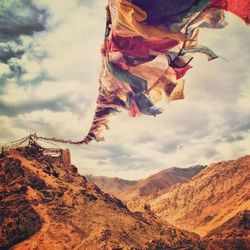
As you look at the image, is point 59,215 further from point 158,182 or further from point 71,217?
point 158,182

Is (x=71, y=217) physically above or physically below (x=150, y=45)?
below

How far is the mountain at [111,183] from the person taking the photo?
11680cm

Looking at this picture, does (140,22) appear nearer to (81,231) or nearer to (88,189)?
(81,231)

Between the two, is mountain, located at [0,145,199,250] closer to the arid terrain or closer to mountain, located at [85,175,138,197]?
the arid terrain

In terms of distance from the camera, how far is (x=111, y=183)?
4926 inches

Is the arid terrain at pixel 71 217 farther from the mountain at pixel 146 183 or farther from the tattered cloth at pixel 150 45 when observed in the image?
the mountain at pixel 146 183

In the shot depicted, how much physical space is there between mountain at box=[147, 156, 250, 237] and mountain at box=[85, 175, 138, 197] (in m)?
47.4

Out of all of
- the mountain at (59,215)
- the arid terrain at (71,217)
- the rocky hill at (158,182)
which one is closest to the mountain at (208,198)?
the arid terrain at (71,217)

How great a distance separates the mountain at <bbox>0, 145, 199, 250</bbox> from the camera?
24.1 m

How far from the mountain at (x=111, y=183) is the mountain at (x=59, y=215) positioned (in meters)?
79.0

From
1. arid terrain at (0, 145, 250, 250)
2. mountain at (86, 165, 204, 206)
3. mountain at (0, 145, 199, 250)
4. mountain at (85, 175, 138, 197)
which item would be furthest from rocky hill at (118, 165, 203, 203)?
mountain at (0, 145, 199, 250)

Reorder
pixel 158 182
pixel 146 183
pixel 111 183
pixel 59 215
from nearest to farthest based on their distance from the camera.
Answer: pixel 59 215, pixel 146 183, pixel 158 182, pixel 111 183

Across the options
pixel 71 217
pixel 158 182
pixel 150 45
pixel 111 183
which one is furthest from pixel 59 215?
pixel 111 183

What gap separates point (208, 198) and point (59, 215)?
38338 mm
